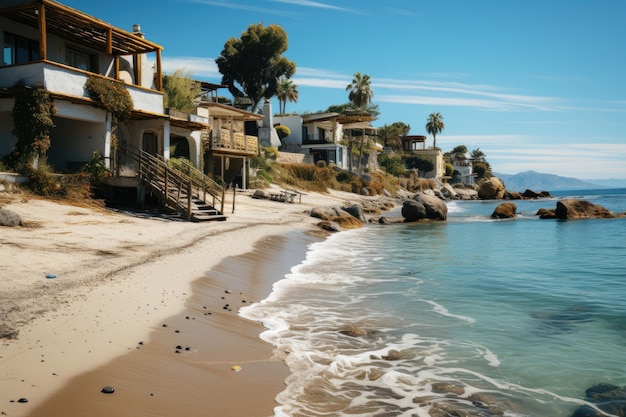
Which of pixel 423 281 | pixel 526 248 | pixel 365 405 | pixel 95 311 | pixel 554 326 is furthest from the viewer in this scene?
pixel 526 248

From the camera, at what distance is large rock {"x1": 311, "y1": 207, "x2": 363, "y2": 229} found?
2922 cm

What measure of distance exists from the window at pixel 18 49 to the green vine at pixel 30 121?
3273 mm

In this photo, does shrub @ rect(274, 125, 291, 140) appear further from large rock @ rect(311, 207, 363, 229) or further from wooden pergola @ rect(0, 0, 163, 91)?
wooden pergola @ rect(0, 0, 163, 91)

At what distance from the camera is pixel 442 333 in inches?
357

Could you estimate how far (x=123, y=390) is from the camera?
16.8 ft

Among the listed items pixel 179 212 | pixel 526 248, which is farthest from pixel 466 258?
pixel 179 212

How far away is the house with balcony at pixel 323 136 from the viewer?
61.7m

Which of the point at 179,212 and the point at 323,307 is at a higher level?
the point at 179,212

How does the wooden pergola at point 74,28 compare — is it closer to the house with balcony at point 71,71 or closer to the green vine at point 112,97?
the house with balcony at point 71,71

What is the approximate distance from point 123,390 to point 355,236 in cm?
2037

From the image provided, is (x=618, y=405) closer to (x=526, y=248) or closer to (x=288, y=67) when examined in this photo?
(x=526, y=248)

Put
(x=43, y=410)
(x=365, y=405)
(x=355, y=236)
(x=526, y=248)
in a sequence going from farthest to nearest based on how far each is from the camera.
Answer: (x=355, y=236) < (x=526, y=248) < (x=365, y=405) < (x=43, y=410)

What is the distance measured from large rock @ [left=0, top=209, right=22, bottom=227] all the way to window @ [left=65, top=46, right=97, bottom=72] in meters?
13.1

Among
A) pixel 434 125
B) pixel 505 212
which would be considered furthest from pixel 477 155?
pixel 505 212
